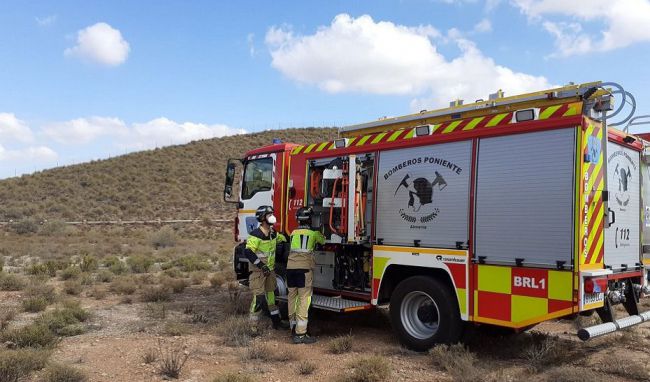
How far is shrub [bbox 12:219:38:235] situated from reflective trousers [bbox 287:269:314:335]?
84.5ft

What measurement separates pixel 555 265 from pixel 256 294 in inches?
181

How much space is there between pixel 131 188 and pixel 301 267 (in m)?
39.1

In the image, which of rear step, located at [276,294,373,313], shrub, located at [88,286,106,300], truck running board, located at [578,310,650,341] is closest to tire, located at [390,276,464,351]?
rear step, located at [276,294,373,313]

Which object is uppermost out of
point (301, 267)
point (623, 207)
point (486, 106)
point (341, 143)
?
point (486, 106)

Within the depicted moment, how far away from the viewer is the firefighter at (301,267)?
7633 millimetres

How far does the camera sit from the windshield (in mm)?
9484

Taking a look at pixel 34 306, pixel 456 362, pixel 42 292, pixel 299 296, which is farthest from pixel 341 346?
pixel 42 292

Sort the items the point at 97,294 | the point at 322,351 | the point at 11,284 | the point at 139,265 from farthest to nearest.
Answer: the point at 139,265
the point at 11,284
the point at 97,294
the point at 322,351

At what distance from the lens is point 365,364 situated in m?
5.77

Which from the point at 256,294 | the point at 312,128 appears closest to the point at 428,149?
the point at 256,294

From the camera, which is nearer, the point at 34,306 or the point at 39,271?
the point at 34,306

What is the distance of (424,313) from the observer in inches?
274

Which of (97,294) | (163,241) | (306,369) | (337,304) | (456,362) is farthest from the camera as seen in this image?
(163,241)

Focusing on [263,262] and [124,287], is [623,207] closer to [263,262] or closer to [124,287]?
[263,262]
